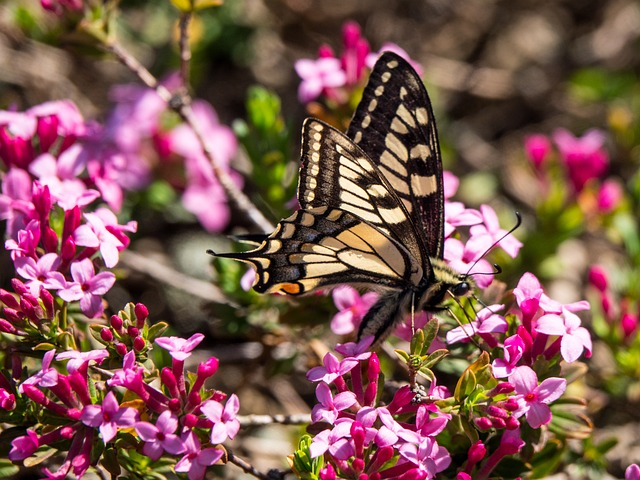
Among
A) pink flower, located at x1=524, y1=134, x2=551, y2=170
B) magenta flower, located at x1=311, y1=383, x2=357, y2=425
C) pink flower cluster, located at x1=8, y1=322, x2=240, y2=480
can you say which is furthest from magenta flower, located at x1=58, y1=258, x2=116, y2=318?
pink flower, located at x1=524, y1=134, x2=551, y2=170

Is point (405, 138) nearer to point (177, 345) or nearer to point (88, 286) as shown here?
point (177, 345)

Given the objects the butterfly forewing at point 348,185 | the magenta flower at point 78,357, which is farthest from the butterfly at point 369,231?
the magenta flower at point 78,357

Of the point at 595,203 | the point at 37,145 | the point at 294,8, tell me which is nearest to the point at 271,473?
the point at 37,145

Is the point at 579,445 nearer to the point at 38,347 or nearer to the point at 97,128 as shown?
the point at 38,347

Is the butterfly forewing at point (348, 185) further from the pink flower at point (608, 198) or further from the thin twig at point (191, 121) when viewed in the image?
the pink flower at point (608, 198)

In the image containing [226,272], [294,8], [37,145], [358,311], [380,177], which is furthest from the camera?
[294,8]

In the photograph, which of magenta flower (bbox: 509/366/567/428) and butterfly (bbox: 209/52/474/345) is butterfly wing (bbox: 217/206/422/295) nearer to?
butterfly (bbox: 209/52/474/345)
